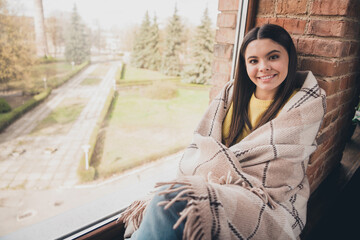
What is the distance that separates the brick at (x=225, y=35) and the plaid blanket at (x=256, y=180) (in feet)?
1.56

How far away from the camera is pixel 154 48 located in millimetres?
3121

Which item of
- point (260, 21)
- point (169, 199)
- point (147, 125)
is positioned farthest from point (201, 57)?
point (169, 199)

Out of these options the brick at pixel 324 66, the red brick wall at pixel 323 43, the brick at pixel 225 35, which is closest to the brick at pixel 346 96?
the red brick wall at pixel 323 43

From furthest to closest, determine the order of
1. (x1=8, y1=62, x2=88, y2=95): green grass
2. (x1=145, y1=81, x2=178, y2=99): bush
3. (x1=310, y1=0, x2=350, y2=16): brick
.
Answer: (x1=145, y1=81, x2=178, y2=99): bush → (x1=8, y1=62, x2=88, y2=95): green grass → (x1=310, y1=0, x2=350, y2=16): brick

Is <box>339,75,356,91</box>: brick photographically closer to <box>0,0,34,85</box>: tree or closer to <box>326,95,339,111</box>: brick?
<box>326,95,339,111</box>: brick

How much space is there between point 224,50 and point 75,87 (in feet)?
6.88

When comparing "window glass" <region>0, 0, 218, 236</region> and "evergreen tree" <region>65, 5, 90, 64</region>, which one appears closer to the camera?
"window glass" <region>0, 0, 218, 236</region>

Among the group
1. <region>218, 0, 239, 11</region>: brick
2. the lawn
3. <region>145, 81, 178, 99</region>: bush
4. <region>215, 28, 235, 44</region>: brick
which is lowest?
<region>145, 81, 178, 99</region>: bush

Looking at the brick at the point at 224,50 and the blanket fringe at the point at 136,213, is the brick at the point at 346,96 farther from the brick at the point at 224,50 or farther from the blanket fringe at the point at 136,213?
the blanket fringe at the point at 136,213

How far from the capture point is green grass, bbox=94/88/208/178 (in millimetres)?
4605

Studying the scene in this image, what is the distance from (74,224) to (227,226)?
3.26 ft

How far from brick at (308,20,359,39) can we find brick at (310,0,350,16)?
33mm

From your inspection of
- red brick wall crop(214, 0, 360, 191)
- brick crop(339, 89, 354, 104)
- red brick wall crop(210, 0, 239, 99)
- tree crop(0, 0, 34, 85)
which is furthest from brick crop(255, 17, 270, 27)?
tree crop(0, 0, 34, 85)

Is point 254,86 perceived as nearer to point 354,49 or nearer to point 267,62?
point 267,62
